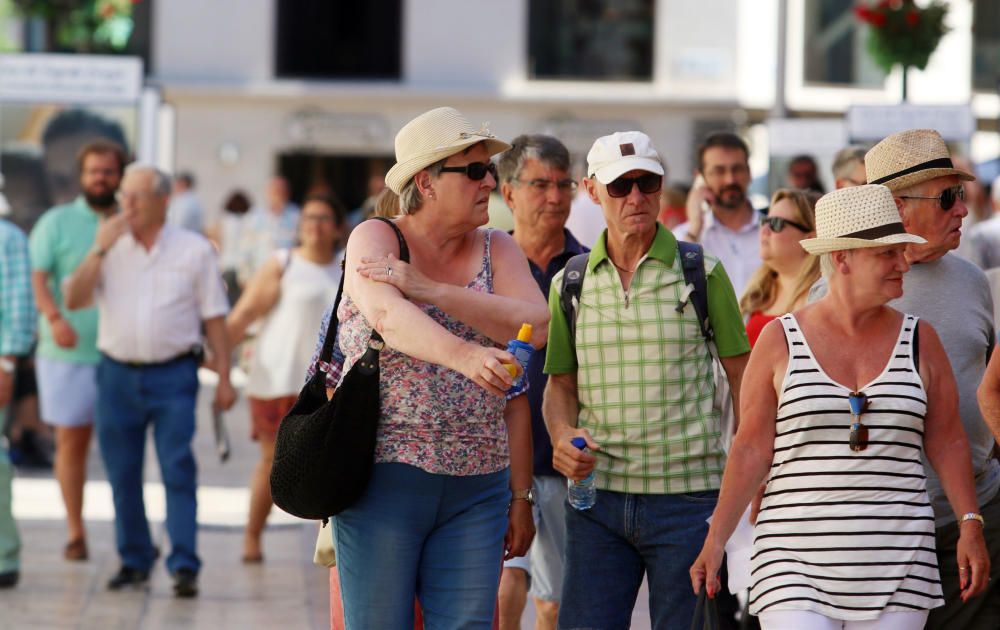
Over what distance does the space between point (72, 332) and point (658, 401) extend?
497 centimetres

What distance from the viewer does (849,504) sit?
444cm

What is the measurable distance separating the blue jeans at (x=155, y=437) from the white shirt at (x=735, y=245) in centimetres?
267

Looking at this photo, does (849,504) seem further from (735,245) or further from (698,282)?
(735,245)

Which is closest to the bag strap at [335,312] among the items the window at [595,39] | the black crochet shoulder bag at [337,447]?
the black crochet shoulder bag at [337,447]

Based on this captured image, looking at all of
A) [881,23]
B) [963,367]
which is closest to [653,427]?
[963,367]

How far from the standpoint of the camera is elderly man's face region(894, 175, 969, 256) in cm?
513

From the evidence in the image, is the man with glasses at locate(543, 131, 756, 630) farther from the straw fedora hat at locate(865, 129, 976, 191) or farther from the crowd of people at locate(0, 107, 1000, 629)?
the straw fedora hat at locate(865, 129, 976, 191)

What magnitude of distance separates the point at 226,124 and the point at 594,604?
81.9 feet

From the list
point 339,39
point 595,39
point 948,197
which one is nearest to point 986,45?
point 595,39

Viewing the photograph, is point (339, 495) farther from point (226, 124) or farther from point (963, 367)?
point (226, 124)

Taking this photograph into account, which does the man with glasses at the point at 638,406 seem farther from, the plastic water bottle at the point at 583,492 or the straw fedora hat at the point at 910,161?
the straw fedora hat at the point at 910,161

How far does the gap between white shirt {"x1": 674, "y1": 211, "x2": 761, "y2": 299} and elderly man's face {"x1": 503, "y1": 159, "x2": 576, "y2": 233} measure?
186 centimetres

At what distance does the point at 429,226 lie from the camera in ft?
15.3

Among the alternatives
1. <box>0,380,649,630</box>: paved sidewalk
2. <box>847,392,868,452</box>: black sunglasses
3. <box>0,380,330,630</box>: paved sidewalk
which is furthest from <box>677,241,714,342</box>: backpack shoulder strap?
<box>0,380,330,630</box>: paved sidewalk
